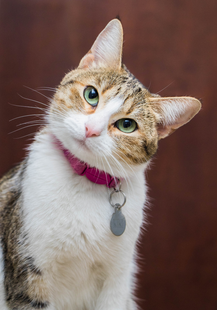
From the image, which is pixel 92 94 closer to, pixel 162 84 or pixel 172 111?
pixel 172 111

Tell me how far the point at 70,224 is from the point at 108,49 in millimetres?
561

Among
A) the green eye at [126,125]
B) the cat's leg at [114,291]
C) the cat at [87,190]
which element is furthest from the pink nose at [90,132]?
the cat's leg at [114,291]

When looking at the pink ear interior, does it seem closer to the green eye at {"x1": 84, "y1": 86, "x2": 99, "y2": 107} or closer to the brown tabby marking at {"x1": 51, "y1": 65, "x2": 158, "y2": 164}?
the brown tabby marking at {"x1": 51, "y1": 65, "x2": 158, "y2": 164}

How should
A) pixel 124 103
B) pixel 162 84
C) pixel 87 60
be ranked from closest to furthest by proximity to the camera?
pixel 124 103 < pixel 87 60 < pixel 162 84

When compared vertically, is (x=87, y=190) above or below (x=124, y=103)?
below

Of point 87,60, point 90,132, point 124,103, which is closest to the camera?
point 90,132

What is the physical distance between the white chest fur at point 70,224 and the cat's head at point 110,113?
88mm

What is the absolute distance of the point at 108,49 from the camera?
3.26ft

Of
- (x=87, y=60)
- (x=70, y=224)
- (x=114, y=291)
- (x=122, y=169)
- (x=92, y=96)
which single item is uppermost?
(x=87, y=60)

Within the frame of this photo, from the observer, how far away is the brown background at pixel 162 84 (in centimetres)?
147

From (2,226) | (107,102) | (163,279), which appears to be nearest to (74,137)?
(107,102)

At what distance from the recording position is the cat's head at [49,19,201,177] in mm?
863

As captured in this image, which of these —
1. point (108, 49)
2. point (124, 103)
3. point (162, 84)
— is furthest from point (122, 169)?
point (162, 84)

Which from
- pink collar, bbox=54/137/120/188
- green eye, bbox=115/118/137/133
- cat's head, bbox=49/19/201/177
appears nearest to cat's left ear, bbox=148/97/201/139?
cat's head, bbox=49/19/201/177
